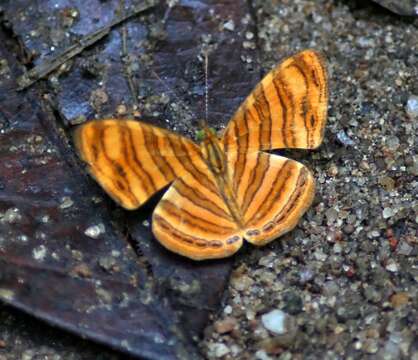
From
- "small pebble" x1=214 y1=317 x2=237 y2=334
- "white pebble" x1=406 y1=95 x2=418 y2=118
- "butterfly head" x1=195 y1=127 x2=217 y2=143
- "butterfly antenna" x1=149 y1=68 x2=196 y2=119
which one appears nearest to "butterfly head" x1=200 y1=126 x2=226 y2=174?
"butterfly head" x1=195 y1=127 x2=217 y2=143

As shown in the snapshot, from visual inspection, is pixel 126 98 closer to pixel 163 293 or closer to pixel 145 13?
pixel 145 13

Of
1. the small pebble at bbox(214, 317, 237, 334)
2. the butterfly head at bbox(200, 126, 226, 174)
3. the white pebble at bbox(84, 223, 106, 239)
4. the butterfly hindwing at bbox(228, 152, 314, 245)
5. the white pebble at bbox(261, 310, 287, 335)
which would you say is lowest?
the small pebble at bbox(214, 317, 237, 334)

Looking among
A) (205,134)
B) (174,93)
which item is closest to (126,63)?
(174,93)

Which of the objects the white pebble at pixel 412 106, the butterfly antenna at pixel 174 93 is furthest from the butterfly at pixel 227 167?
Answer: the white pebble at pixel 412 106

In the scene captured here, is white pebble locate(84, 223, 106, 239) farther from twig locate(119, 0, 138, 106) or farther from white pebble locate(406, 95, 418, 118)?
white pebble locate(406, 95, 418, 118)

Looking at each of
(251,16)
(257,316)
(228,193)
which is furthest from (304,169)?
(251,16)

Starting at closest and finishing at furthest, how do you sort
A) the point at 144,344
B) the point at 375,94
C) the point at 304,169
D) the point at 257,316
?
the point at 144,344 < the point at 257,316 < the point at 304,169 < the point at 375,94

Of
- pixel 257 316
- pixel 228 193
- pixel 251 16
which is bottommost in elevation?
pixel 257 316
